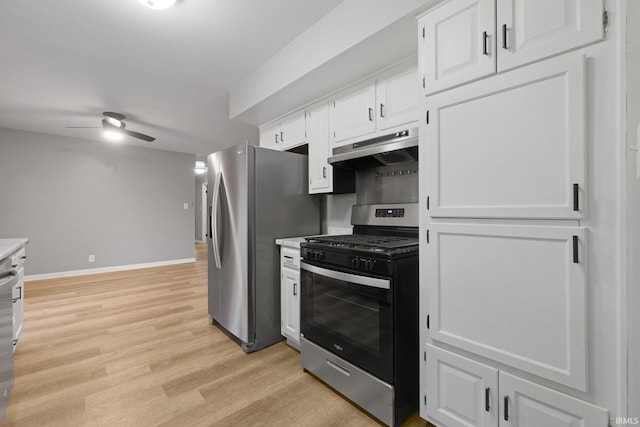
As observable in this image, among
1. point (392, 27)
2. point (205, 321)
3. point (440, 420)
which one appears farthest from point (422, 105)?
point (205, 321)

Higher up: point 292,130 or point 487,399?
point 292,130

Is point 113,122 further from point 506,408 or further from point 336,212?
point 506,408

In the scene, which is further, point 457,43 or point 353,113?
point 353,113

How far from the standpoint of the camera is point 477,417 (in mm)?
1274

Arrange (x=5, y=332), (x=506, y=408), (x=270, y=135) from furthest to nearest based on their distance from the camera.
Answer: (x=270, y=135), (x=5, y=332), (x=506, y=408)

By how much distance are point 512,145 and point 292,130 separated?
2.12 metres

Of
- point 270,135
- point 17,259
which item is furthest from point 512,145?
point 17,259

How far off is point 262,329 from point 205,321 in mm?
942

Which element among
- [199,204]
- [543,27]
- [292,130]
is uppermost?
[292,130]

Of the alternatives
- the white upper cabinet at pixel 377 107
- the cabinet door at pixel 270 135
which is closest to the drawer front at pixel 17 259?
the cabinet door at pixel 270 135

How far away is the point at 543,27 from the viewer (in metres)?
1.08

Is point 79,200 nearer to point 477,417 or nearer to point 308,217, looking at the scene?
point 308,217

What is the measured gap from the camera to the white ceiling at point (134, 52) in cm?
193

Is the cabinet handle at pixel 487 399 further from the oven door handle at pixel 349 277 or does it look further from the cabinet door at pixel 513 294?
the oven door handle at pixel 349 277
